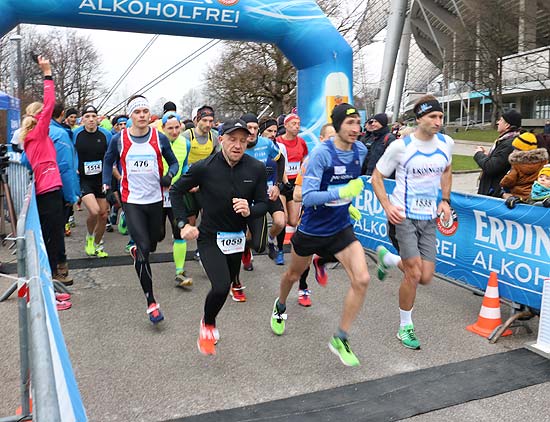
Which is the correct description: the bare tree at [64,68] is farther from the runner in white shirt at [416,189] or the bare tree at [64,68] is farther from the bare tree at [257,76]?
the runner in white shirt at [416,189]

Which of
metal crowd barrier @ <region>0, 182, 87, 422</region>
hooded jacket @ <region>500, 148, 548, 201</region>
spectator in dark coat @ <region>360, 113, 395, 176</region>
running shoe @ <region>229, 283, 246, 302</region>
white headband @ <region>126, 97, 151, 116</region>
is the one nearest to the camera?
metal crowd barrier @ <region>0, 182, 87, 422</region>

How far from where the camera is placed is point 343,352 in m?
3.86

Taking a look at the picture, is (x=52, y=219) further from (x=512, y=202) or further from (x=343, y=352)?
(x=512, y=202)

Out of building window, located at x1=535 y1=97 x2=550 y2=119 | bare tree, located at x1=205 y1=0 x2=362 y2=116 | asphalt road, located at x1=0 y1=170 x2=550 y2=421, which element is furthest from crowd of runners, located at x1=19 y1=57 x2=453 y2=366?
building window, located at x1=535 y1=97 x2=550 y2=119

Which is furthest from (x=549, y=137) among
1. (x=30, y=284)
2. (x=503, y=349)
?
(x=30, y=284)

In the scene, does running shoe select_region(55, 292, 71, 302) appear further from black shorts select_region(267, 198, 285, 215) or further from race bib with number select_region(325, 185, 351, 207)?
race bib with number select_region(325, 185, 351, 207)

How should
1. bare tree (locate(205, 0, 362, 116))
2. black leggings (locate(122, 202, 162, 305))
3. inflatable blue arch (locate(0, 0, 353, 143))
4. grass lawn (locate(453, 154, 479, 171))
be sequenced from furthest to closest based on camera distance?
bare tree (locate(205, 0, 362, 116)), grass lawn (locate(453, 154, 479, 171)), inflatable blue arch (locate(0, 0, 353, 143)), black leggings (locate(122, 202, 162, 305))

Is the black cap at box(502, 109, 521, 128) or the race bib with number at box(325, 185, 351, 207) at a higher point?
the black cap at box(502, 109, 521, 128)

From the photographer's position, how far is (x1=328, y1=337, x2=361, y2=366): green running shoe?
3.81 m

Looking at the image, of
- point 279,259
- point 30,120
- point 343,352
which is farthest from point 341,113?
point 279,259

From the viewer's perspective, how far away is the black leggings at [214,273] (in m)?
3.81

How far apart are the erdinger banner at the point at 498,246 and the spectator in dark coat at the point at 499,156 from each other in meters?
0.71

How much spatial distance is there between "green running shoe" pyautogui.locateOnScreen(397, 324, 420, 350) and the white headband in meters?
3.09

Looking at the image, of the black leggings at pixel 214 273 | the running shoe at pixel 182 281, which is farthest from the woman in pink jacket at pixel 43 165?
the black leggings at pixel 214 273
